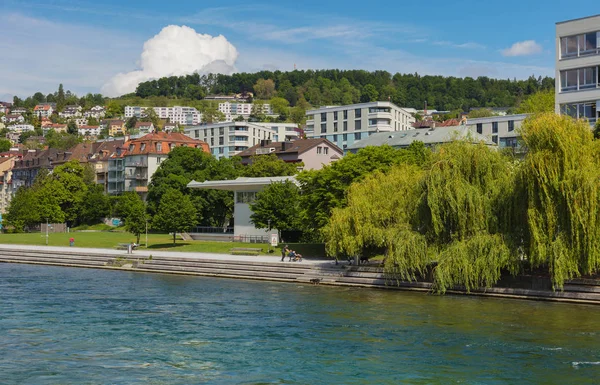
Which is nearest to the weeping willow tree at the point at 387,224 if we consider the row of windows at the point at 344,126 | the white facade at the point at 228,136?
the row of windows at the point at 344,126

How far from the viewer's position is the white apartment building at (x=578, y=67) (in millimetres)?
58375

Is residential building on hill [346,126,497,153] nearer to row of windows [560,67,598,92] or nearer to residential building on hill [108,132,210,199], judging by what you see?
row of windows [560,67,598,92]

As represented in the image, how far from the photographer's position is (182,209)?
75812 mm

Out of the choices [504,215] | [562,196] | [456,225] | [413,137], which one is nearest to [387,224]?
[456,225]

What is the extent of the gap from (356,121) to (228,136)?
36040 millimetres

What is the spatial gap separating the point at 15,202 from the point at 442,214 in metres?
86.7

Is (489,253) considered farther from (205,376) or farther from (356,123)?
(356,123)

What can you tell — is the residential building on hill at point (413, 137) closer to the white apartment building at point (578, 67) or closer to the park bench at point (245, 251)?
the park bench at point (245, 251)

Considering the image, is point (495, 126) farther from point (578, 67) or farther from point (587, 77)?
point (587, 77)

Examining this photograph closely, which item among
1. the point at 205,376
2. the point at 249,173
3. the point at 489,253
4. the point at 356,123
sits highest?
the point at 356,123

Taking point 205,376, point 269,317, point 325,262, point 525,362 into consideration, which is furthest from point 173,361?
point 325,262

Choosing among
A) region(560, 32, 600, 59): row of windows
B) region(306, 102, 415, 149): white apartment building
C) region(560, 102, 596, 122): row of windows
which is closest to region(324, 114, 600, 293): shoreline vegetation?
region(560, 102, 596, 122): row of windows

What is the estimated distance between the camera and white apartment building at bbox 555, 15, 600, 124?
58375mm

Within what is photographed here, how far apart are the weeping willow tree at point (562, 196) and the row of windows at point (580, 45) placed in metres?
21.7
